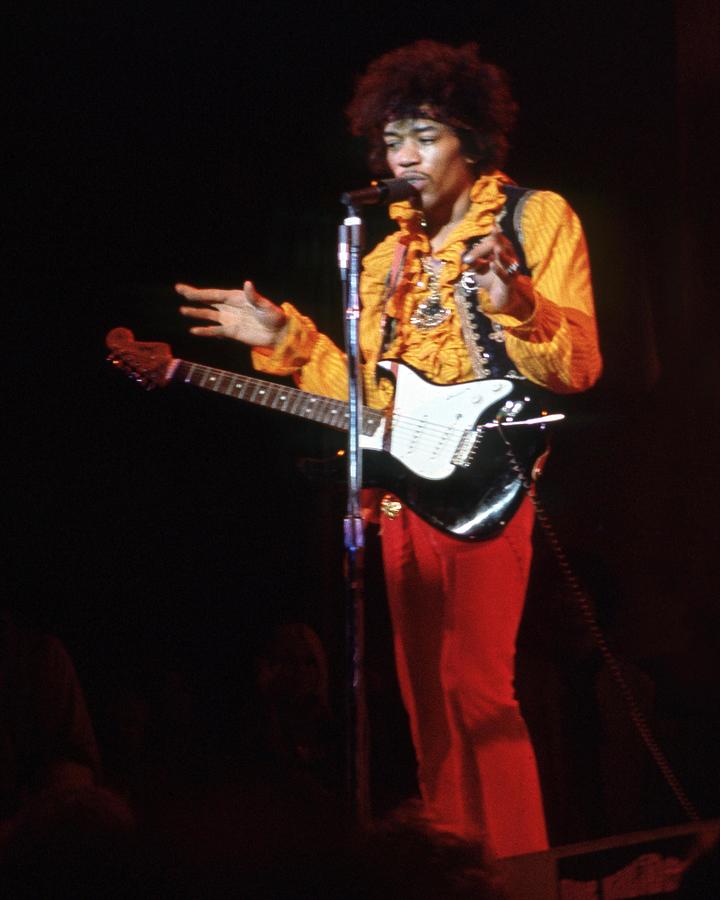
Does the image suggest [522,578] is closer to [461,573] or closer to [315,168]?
[461,573]

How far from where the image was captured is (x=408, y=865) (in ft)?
3.08

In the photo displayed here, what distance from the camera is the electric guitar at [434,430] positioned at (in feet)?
9.75

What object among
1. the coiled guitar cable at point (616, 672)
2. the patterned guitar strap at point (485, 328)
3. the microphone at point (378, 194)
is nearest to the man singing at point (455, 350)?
the patterned guitar strap at point (485, 328)

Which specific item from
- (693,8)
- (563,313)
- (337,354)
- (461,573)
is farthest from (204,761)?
(693,8)

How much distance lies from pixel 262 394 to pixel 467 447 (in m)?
0.59

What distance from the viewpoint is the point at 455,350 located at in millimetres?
3039

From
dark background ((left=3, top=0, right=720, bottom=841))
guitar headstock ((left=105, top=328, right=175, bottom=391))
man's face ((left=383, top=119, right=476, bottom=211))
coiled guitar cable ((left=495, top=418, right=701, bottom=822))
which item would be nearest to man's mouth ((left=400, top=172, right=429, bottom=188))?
man's face ((left=383, top=119, right=476, bottom=211))

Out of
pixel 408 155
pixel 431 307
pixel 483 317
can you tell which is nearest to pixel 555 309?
pixel 483 317

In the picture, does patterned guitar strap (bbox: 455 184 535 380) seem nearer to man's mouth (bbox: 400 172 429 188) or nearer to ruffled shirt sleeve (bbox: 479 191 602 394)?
ruffled shirt sleeve (bbox: 479 191 602 394)

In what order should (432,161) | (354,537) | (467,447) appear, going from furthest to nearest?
(432,161) < (467,447) < (354,537)

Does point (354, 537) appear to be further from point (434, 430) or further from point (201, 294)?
point (201, 294)

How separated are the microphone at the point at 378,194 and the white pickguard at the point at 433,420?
1.69 ft

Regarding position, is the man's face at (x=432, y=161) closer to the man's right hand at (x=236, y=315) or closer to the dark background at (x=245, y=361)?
the dark background at (x=245, y=361)

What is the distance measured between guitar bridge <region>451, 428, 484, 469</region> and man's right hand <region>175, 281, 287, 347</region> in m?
0.62
